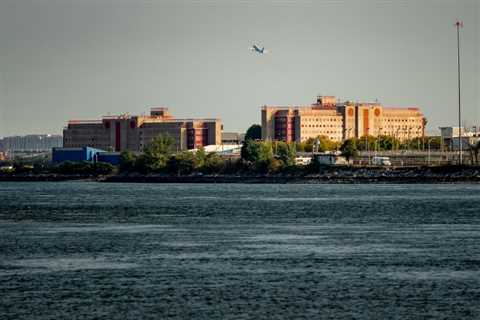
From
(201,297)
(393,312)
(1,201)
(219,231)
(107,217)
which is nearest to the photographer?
(393,312)

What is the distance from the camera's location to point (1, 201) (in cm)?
12125

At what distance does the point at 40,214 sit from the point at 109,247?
33.4 metres

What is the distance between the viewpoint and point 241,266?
5097 centimetres

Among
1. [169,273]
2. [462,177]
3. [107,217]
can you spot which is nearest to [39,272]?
[169,273]

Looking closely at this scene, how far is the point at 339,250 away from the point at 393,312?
61.7 ft

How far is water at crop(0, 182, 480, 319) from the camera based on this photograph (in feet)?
132

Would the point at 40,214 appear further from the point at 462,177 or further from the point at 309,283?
the point at 462,177

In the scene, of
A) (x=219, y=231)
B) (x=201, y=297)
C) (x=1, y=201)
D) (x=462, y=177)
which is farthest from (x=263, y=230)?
(x=462, y=177)

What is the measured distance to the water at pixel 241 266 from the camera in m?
40.1

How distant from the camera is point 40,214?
303 feet

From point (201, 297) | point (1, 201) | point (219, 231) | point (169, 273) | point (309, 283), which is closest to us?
point (201, 297)

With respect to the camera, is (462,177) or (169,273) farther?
(462,177)

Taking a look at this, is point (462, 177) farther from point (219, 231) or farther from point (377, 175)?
point (219, 231)

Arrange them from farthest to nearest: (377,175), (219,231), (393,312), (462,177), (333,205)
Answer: (377,175)
(462,177)
(333,205)
(219,231)
(393,312)
